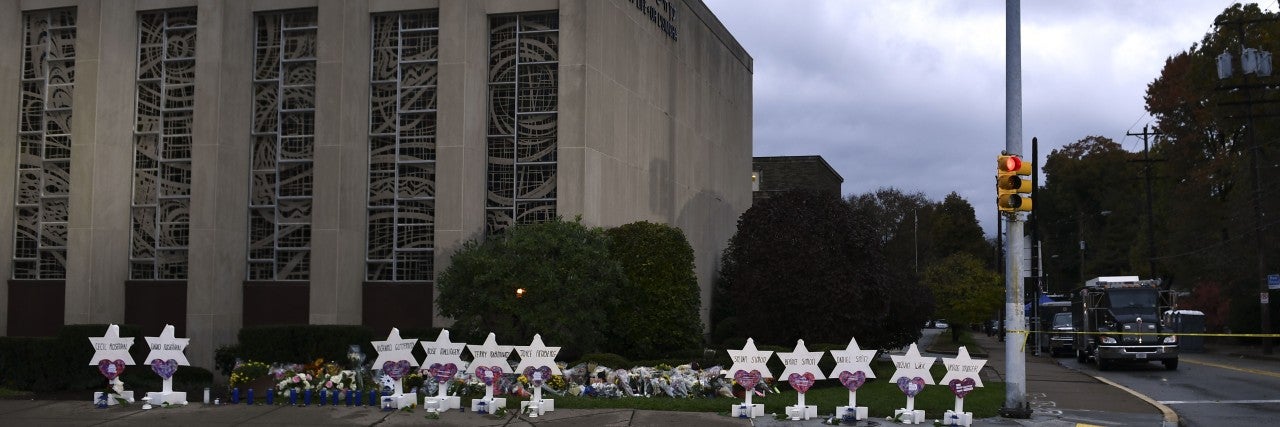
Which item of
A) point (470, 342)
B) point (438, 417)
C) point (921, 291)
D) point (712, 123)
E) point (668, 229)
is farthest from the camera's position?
point (712, 123)

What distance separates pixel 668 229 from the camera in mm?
27484

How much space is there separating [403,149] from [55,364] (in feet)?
36.8

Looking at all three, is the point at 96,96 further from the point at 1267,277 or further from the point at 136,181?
the point at 1267,277

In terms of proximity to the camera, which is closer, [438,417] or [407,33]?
[438,417]

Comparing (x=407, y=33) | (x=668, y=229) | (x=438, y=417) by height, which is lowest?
(x=438, y=417)

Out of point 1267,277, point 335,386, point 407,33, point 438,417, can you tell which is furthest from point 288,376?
point 1267,277

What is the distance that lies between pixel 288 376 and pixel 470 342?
6.72 m

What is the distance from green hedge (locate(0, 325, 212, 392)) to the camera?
1916 cm

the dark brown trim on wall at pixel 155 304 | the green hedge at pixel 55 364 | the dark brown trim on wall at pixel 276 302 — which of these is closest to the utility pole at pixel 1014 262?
the green hedge at pixel 55 364

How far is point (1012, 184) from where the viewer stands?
54.3 ft

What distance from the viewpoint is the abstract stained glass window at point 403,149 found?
28250mm

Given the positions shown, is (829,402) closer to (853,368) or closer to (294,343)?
(853,368)

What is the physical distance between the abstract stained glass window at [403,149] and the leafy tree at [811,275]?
8.66 metres

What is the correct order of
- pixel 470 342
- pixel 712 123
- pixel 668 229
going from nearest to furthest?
1. pixel 470 342
2. pixel 668 229
3. pixel 712 123
